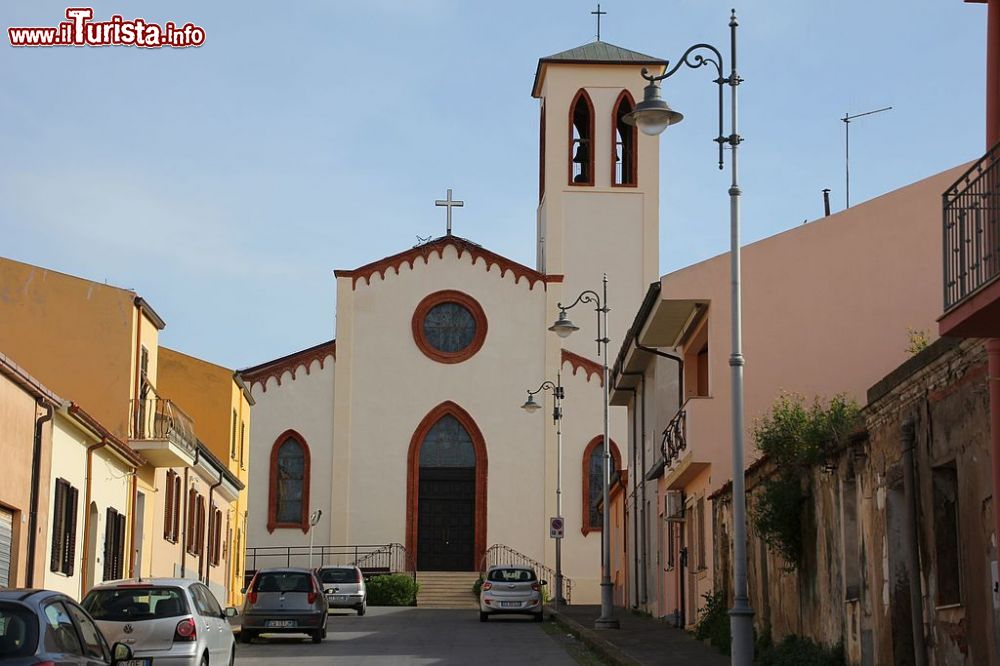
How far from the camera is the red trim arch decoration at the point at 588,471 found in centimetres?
5062

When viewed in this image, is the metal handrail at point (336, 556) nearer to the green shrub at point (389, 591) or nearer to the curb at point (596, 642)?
the green shrub at point (389, 591)

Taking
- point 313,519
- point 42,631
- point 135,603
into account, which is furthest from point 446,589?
point 42,631

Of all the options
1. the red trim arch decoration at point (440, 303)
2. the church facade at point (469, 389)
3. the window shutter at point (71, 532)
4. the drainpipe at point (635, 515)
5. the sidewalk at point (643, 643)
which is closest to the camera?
the sidewalk at point (643, 643)

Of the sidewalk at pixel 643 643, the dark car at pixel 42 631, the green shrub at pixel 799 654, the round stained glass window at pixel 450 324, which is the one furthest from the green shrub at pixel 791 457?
the round stained glass window at pixel 450 324

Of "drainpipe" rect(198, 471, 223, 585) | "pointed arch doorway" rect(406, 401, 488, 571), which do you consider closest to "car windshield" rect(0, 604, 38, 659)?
"drainpipe" rect(198, 471, 223, 585)

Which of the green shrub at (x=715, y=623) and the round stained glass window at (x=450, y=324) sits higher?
the round stained glass window at (x=450, y=324)

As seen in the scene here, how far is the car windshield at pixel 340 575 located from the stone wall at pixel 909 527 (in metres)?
22.0

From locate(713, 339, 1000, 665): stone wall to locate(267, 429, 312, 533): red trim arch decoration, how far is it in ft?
111

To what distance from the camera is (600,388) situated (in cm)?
5150

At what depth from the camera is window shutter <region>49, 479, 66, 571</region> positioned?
22484 millimetres

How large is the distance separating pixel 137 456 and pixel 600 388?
85.3 ft

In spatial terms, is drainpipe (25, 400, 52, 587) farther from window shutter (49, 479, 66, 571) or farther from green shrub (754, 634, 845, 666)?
green shrub (754, 634, 845, 666)

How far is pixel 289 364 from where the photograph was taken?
170 ft

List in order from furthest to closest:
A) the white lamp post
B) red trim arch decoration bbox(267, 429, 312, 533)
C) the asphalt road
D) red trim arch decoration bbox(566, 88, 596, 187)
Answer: red trim arch decoration bbox(566, 88, 596, 187) < red trim arch decoration bbox(267, 429, 312, 533) < the white lamp post < the asphalt road
